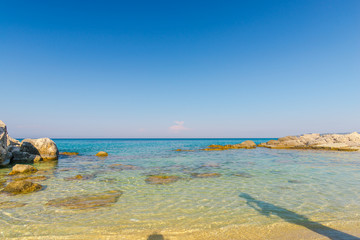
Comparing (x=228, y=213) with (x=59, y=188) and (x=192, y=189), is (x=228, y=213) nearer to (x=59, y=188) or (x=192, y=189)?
(x=192, y=189)

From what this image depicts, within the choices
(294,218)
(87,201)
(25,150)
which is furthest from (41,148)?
(294,218)

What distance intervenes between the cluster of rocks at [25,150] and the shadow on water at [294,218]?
20.4 metres

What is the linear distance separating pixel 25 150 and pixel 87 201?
20273mm

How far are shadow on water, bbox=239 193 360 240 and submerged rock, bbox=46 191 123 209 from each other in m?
5.58

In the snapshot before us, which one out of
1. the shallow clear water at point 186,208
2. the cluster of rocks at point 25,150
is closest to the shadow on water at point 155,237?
the shallow clear water at point 186,208

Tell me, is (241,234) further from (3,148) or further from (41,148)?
(41,148)

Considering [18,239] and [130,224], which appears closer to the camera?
[18,239]

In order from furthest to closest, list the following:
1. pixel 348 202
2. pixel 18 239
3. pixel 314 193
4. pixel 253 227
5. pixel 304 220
→ pixel 314 193, pixel 348 202, pixel 304 220, pixel 253 227, pixel 18 239

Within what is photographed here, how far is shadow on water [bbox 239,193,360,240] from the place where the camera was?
16.0 feet

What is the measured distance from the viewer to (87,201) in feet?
25.0

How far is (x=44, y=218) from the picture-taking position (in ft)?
19.7

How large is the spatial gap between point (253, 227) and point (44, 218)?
648cm

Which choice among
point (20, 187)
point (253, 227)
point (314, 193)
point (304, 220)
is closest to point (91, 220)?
point (253, 227)

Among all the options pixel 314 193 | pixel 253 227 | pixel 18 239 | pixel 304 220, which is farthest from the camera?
pixel 314 193
